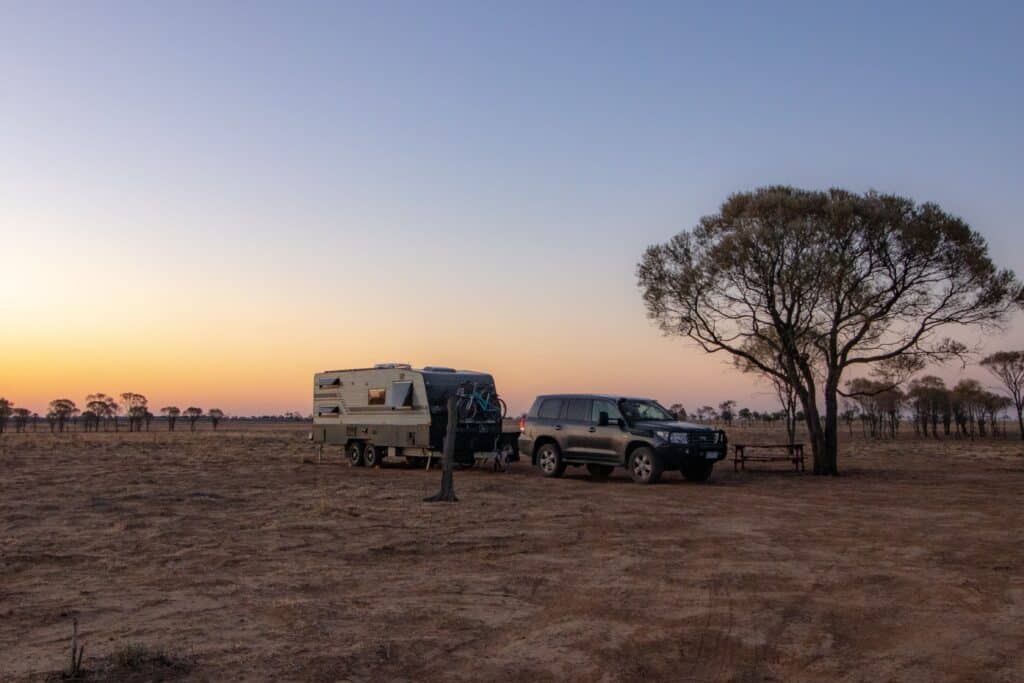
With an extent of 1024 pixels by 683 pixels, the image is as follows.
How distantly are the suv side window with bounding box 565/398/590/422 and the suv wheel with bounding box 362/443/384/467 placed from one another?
6.52 m

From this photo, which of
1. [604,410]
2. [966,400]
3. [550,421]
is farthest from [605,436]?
[966,400]

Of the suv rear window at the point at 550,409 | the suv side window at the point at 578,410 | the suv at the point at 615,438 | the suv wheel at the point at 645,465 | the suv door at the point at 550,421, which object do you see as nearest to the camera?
the suv wheel at the point at 645,465

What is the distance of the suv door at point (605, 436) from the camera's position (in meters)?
19.9

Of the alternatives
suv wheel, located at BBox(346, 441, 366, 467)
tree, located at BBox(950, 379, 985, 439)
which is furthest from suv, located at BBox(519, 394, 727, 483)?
tree, located at BBox(950, 379, 985, 439)

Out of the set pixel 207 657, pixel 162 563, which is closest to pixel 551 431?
pixel 162 563

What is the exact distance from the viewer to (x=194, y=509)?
519 inches

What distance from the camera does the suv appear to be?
19.3 m

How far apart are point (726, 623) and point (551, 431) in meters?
14.5

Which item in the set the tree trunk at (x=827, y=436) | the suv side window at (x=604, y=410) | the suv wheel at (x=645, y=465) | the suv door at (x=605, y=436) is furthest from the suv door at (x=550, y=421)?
the tree trunk at (x=827, y=436)

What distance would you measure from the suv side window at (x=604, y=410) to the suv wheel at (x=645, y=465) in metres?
0.98

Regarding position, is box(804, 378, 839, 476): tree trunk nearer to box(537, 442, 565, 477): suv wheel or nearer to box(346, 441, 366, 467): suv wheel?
box(537, 442, 565, 477): suv wheel

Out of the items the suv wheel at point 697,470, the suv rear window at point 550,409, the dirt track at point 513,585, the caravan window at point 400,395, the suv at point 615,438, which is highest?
the caravan window at point 400,395

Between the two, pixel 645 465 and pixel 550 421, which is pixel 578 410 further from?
pixel 645 465

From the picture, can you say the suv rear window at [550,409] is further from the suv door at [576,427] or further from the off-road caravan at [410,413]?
the off-road caravan at [410,413]
